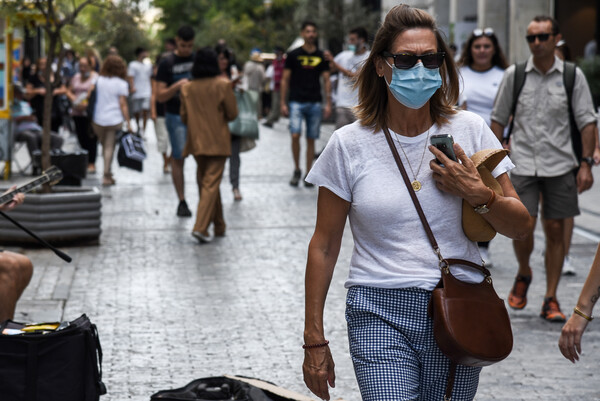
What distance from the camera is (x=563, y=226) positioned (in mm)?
7176

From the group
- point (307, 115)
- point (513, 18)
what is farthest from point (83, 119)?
point (513, 18)

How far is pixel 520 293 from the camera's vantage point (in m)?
7.20

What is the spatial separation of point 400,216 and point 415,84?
40 centimetres

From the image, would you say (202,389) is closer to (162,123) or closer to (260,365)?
(260,365)

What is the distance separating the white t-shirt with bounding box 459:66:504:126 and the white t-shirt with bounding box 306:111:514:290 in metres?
5.51

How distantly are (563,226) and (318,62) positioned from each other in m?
7.78

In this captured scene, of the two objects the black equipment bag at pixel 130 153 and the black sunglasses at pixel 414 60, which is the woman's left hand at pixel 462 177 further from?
the black equipment bag at pixel 130 153

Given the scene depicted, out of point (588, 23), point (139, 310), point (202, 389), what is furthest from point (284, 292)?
point (588, 23)

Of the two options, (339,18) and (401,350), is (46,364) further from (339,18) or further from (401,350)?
(339,18)

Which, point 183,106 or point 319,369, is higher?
point 319,369

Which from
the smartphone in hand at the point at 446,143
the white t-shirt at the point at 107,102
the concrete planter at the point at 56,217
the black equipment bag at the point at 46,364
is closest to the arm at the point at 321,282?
the smartphone in hand at the point at 446,143

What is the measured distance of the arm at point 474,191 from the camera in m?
3.16

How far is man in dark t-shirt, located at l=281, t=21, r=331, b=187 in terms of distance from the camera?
47.2 ft

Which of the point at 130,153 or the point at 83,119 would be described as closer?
the point at 130,153
